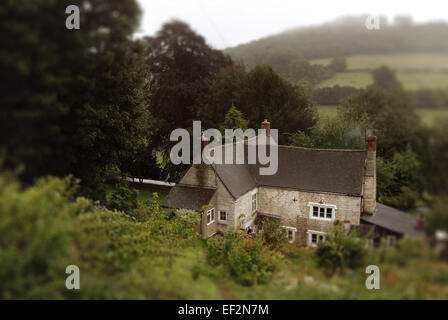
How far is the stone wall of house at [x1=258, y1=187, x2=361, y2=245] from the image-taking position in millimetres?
17312

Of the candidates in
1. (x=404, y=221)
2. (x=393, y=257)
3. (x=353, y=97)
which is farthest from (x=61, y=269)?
(x=353, y=97)

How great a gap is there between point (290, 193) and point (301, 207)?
3.25ft

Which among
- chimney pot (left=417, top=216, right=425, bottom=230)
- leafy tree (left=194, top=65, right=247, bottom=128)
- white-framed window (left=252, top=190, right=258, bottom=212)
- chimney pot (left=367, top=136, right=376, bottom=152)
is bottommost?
white-framed window (left=252, top=190, right=258, bottom=212)

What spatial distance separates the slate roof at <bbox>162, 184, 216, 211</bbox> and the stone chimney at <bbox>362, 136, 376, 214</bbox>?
796 cm

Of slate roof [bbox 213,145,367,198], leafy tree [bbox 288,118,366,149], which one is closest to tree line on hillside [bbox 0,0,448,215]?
slate roof [bbox 213,145,367,198]

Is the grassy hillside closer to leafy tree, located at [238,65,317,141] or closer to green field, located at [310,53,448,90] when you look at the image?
green field, located at [310,53,448,90]

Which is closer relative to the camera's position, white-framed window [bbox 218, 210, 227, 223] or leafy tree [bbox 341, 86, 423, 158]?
leafy tree [bbox 341, 86, 423, 158]

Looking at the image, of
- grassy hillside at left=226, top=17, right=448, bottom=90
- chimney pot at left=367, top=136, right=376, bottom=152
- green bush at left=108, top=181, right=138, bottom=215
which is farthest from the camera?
chimney pot at left=367, top=136, right=376, bottom=152

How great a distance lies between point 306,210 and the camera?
61.6 feet

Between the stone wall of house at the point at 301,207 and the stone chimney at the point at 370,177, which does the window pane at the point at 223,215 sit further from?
the stone chimney at the point at 370,177

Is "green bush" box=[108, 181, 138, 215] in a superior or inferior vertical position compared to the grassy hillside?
inferior

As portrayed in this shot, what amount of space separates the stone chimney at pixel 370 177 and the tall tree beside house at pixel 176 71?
1516 cm

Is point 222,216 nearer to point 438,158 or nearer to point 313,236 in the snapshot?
point 313,236

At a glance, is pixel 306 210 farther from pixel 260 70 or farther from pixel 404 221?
pixel 260 70
